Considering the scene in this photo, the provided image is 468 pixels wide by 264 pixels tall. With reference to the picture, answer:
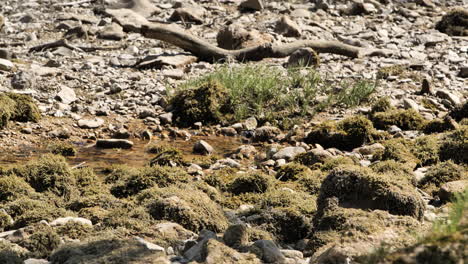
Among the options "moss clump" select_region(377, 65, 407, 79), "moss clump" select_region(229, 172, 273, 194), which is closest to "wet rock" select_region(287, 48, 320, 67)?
"moss clump" select_region(377, 65, 407, 79)

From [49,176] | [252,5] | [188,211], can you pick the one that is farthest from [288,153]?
[252,5]

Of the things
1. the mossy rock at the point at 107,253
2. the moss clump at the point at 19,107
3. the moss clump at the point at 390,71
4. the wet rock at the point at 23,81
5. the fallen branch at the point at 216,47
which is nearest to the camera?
the mossy rock at the point at 107,253

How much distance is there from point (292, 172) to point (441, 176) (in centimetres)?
158

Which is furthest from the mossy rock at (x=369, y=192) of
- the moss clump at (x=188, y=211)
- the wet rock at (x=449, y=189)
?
the wet rock at (x=449, y=189)

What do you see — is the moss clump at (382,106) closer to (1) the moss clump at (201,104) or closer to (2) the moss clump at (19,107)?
(1) the moss clump at (201,104)

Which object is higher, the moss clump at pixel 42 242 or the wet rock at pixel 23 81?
the moss clump at pixel 42 242

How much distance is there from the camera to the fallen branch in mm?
13992

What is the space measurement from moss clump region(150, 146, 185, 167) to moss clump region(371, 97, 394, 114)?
367 cm

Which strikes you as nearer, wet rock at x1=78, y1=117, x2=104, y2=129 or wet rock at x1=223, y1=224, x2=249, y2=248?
wet rock at x1=223, y1=224, x2=249, y2=248

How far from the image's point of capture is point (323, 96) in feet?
40.7

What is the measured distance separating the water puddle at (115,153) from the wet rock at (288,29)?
19.3 feet

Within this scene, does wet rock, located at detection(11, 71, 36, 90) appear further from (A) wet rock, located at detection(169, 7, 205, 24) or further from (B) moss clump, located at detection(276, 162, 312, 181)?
→ (A) wet rock, located at detection(169, 7, 205, 24)

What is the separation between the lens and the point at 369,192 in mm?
5391

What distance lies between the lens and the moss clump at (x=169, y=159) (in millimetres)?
9039
